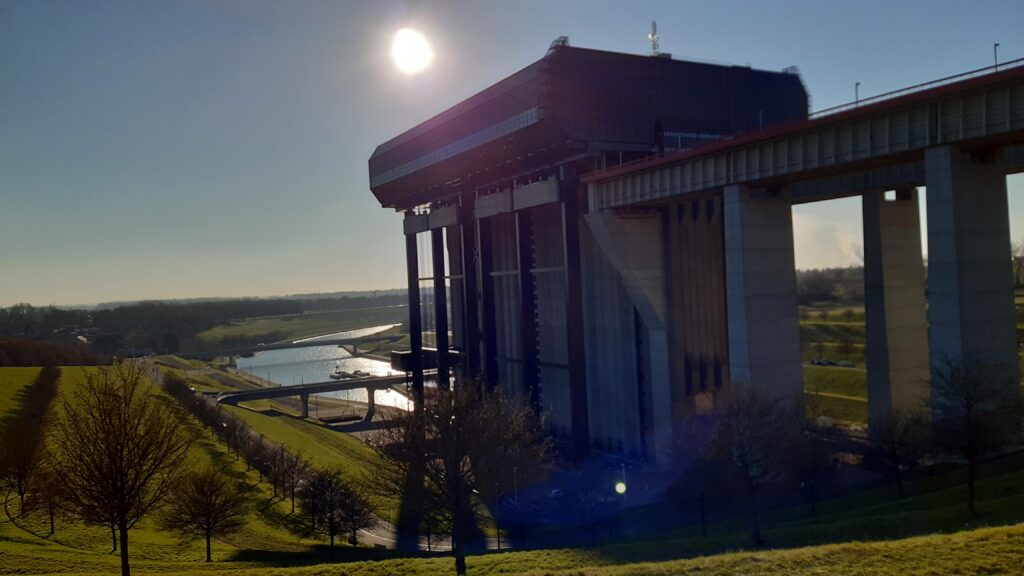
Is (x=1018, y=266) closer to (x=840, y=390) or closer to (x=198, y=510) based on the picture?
(x=840, y=390)

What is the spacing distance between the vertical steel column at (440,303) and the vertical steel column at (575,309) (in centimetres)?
1869

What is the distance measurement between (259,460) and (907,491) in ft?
124

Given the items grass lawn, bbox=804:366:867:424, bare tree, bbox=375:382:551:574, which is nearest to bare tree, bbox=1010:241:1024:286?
grass lawn, bbox=804:366:867:424


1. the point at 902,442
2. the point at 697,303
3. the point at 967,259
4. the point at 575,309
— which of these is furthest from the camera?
the point at 575,309

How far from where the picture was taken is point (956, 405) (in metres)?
A: 22.6

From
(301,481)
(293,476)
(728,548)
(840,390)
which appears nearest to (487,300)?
(301,481)

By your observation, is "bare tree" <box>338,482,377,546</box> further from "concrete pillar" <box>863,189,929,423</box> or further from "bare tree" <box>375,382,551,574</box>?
"concrete pillar" <box>863,189,929,423</box>

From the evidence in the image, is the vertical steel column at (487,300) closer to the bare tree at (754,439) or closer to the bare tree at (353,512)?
the bare tree at (353,512)

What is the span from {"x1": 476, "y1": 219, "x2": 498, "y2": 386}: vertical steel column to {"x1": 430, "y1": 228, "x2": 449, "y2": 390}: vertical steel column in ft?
18.5

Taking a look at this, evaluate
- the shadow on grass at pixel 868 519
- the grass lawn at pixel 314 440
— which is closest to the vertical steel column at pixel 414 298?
the grass lawn at pixel 314 440

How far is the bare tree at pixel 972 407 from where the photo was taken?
822 inches

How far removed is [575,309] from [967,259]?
23317 mm

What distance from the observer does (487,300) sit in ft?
180

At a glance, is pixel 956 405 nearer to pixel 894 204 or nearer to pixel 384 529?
pixel 894 204
